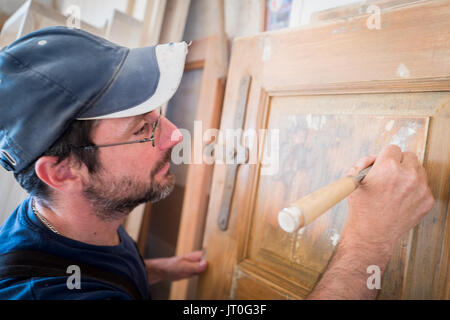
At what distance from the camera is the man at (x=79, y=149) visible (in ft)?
1.81

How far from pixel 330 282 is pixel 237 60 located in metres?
0.72

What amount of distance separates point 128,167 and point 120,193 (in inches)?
2.9

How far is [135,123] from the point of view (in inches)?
25.2

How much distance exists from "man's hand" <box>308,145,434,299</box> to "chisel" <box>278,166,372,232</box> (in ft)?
0.28

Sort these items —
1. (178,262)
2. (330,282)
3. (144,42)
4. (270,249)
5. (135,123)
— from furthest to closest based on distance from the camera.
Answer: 1. (144,42)
2. (178,262)
3. (270,249)
4. (135,123)
5. (330,282)

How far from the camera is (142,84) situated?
0.62 meters

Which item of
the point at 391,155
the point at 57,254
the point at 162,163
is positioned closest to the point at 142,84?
the point at 162,163

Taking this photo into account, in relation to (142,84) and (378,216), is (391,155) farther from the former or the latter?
(142,84)

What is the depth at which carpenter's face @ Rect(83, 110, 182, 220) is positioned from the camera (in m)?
0.63

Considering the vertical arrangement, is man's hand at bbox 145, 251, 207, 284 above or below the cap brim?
below

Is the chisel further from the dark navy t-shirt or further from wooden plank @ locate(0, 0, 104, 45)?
wooden plank @ locate(0, 0, 104, 45)

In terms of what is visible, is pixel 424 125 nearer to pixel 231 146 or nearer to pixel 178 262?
pixel 231 146

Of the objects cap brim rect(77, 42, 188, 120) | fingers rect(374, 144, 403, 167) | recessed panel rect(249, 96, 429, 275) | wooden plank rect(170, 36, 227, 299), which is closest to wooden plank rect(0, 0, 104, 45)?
cap brim rect(77, 42, 188, 120)

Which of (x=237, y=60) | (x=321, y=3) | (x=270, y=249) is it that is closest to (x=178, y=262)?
(x=270, y=249)
